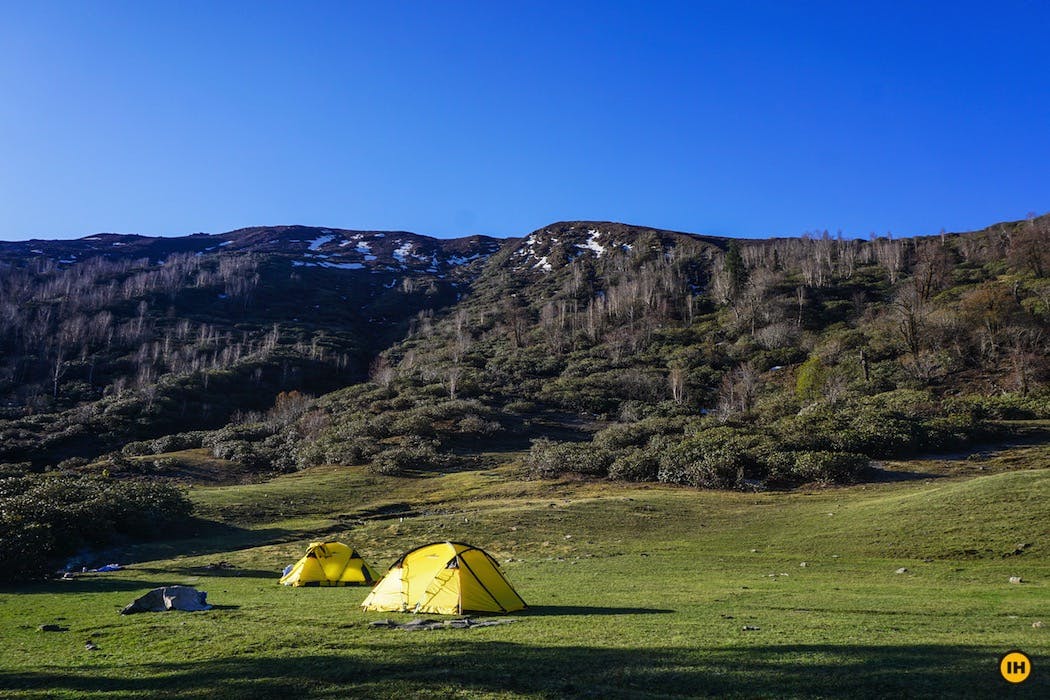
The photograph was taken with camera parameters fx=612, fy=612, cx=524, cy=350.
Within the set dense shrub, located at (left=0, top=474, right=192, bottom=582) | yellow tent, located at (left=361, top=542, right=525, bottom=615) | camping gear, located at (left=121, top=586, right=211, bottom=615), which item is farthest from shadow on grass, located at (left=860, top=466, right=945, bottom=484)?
dense shrub, located at (left=0, top=474, right=192, bottom=582)

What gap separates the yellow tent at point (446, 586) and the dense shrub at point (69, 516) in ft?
57.4

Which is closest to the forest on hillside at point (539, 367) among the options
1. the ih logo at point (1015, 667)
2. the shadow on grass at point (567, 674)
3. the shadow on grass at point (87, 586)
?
the shadow on grass at point (87, 586)

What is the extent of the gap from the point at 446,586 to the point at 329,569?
10145 mm

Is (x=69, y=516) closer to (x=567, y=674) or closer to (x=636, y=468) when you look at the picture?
(x=567, y=674)

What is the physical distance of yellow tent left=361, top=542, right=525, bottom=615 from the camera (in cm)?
1678

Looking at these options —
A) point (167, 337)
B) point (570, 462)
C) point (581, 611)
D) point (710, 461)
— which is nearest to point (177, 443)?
point (570, 462)

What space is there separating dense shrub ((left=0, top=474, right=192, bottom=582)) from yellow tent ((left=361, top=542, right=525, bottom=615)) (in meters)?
17.5

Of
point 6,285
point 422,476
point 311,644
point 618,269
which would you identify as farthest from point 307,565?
point 6,285

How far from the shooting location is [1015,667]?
9.74 m

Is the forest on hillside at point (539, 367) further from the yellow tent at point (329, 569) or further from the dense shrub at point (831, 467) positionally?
the yellow tent at point (329, 569)

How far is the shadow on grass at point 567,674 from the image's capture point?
9.27 meters

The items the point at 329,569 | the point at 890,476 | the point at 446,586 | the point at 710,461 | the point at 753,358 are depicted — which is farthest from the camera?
the point at 753,358

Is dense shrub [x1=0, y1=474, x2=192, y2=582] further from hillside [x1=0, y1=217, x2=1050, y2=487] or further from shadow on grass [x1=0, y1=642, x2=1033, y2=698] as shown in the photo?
hillside [x1=0, y1=217, x2=1050, y2=487]

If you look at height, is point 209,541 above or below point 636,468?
below
